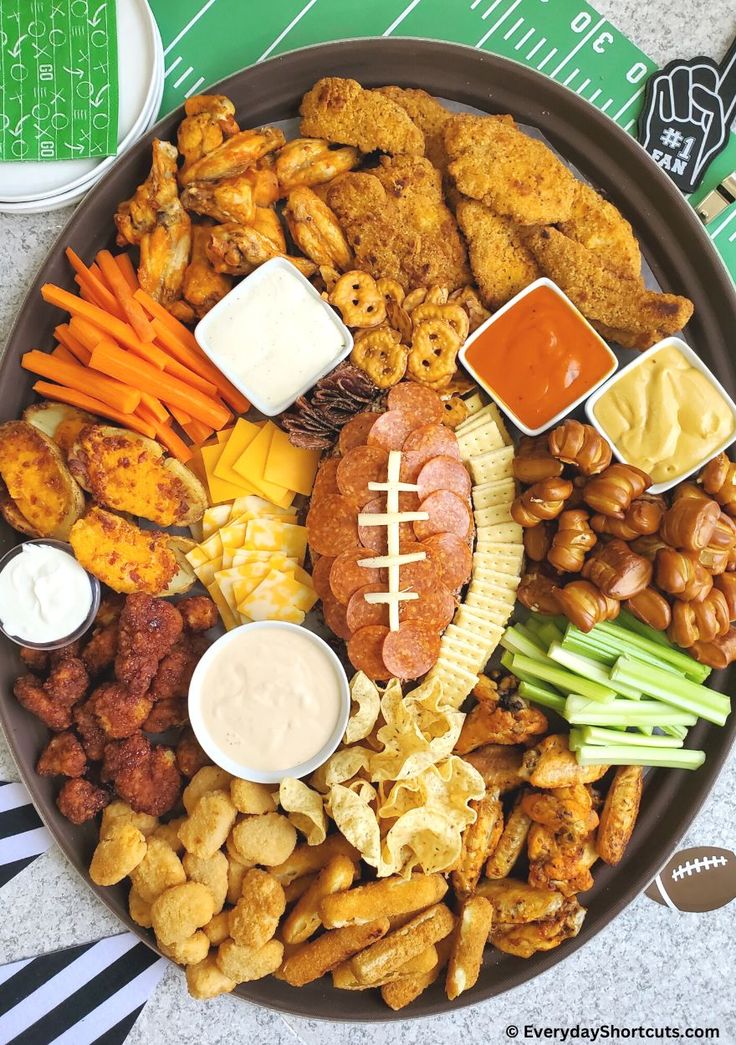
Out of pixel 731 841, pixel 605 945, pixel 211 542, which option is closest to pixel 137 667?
pixel 211 542

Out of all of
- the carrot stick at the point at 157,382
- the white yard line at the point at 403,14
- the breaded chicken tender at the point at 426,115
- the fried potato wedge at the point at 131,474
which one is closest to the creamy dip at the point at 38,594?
the fried potato wedge at the point at 131,474

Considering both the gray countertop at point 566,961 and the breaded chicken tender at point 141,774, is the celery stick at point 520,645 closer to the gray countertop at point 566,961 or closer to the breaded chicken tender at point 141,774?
the gray countertop at point 566,961

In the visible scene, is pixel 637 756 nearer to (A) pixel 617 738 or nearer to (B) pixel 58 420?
(A) pixel 617 738

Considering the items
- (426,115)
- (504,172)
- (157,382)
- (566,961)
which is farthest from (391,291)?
(566,961)

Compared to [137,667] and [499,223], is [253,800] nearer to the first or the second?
[137,667]

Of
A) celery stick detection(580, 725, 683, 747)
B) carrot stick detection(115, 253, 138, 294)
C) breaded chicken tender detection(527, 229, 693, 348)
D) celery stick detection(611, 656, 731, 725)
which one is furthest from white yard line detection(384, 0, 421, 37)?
celery stick detection(580, 725, 683, 747)

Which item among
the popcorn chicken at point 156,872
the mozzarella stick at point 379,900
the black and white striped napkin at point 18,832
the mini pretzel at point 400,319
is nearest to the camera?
the mozzarella stick at point 379,900
